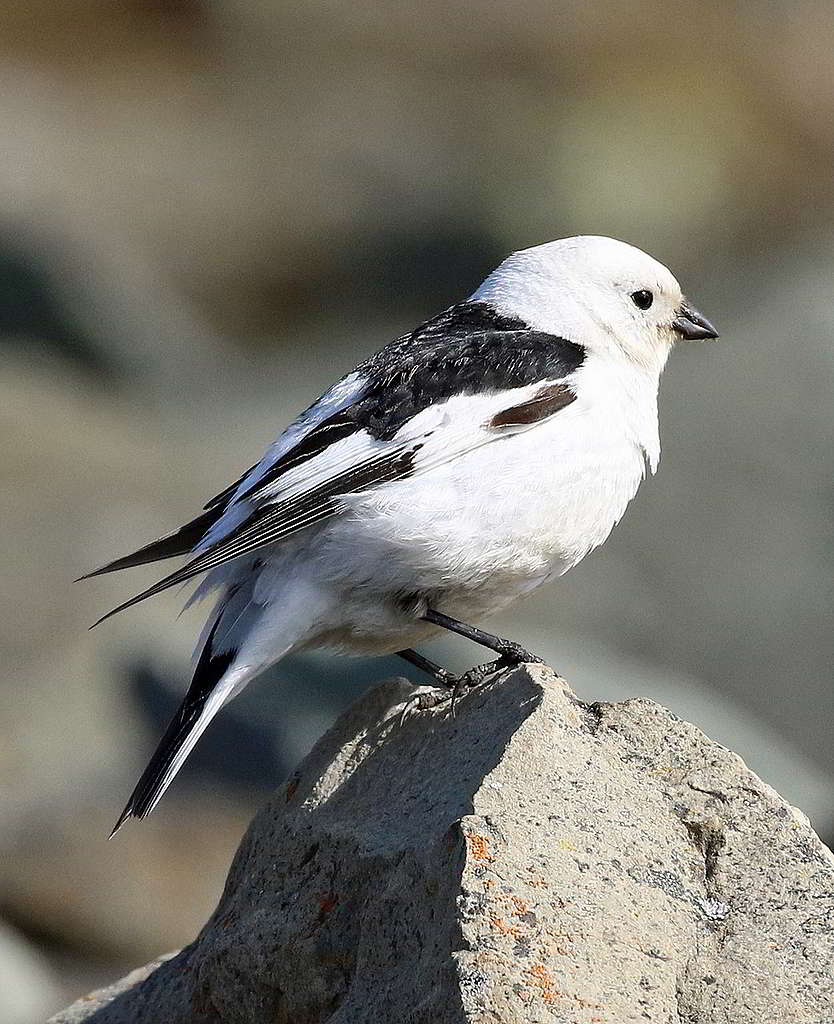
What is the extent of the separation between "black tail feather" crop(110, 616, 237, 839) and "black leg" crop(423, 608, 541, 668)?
508 mm

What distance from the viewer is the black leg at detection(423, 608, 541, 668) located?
390 cm

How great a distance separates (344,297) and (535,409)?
5.56 metres

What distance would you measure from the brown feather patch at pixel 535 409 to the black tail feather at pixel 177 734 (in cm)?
88

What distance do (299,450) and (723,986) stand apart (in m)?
1.79

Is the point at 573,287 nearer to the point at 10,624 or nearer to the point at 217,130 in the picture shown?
the point at 10,624

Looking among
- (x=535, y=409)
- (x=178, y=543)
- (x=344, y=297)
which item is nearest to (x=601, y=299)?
(x=535, y=409)

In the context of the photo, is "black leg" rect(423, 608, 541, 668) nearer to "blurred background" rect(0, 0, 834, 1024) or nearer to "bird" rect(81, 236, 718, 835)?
"bird" rect(81, 236, 718, 835)

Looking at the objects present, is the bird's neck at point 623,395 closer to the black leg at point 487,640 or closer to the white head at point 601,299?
the white head at point 601,299

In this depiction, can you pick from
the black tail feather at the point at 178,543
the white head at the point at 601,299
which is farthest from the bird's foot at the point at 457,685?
the white head at the point at 601,299

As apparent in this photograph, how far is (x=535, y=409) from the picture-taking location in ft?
13.1

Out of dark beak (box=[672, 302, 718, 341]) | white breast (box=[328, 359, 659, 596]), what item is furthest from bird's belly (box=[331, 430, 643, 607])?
dark beak (box=[672, 302, 718, 341])

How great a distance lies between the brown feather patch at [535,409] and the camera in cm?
399

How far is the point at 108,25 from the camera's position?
9500mm

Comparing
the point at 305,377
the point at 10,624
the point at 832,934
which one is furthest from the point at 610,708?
the point at 305,377
